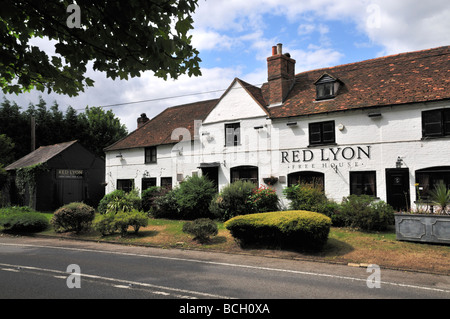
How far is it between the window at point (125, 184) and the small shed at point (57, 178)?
11.5 feet

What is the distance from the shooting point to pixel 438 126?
15.3 m

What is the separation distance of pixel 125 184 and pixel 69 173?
638 centimetres

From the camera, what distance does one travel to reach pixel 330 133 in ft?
59.6

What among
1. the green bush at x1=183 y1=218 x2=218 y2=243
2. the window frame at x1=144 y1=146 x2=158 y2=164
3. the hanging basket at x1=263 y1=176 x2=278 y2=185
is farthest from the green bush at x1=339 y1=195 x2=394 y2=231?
the window frame at x1=144 y1=146 x2=158 y2=164

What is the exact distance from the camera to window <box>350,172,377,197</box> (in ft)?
55.1

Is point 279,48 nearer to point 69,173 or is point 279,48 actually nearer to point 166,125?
point 166,125

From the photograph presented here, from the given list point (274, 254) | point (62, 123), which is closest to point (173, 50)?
point (274, 254)

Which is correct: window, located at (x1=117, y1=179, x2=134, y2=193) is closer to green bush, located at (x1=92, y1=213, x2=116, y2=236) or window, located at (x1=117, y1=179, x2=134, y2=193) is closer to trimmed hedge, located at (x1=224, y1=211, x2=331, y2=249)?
green bush, located at (x1=92, y1=213, x2=116, y2=236)

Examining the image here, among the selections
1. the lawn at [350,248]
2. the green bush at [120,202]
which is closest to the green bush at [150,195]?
the green bush at [120,202]

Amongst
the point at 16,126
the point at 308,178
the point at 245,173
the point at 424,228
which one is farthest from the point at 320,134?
the point at 16,126

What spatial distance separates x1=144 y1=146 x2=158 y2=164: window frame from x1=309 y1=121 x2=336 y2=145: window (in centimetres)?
1139
